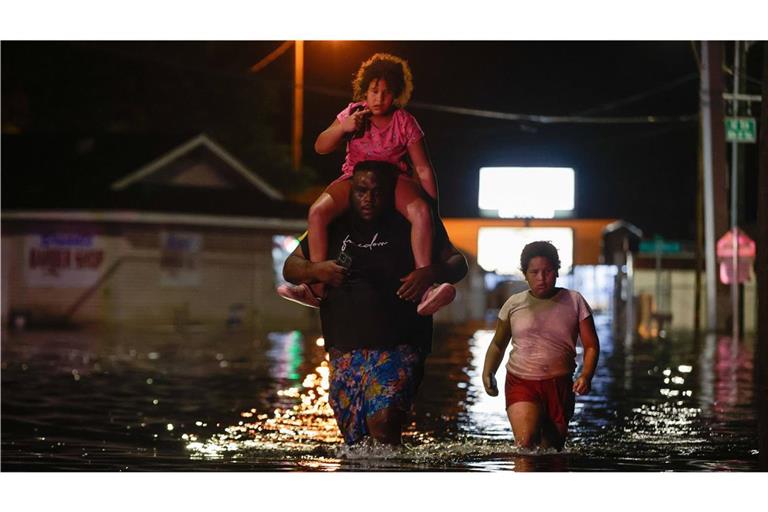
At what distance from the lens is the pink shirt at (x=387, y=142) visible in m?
8.29

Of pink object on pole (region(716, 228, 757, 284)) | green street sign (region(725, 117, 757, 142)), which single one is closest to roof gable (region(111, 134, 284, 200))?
pink object on pole (region(716, 228, 757, 284))

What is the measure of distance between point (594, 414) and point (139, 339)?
18189 mm

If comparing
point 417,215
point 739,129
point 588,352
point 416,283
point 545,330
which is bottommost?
point 588,352

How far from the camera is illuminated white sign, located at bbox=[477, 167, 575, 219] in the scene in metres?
17.3

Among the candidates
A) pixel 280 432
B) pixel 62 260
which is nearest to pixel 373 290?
pixel 280 432

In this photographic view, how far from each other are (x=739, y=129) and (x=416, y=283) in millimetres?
26075

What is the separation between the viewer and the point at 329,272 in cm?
821

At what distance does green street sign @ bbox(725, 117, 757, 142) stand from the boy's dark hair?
24.8m

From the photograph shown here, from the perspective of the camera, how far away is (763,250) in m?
8.47

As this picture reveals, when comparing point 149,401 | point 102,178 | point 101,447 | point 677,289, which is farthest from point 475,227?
point 101,447

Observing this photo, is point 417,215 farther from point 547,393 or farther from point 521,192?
point 521,192

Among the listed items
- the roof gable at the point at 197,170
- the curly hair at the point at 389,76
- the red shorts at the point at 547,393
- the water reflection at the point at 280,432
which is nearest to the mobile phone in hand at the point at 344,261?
the curly hair at the point at 389,76
